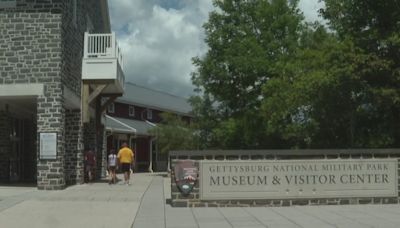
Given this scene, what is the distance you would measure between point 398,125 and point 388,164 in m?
4.74

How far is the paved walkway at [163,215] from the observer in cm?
1293

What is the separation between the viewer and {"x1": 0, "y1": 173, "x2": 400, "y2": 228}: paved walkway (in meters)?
12.9

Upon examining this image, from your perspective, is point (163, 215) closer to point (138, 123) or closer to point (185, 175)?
point (185, 175)

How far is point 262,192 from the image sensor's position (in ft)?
54.2

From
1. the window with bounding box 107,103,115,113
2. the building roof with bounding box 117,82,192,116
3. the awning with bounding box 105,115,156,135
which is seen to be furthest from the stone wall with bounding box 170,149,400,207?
the building roof with bounding box 117,82,192,116

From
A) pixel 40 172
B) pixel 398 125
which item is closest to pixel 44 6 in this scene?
pixel 40 172

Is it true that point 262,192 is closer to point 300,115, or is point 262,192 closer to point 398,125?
point 398,125

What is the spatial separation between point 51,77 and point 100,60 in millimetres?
4392

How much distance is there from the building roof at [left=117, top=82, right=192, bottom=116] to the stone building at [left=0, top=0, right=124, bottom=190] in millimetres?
23271

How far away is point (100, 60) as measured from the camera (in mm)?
26906

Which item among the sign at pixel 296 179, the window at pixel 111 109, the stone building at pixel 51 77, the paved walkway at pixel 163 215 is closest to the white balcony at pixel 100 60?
the stone building at pixel 51 77

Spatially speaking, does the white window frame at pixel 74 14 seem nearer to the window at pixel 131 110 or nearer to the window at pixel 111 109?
the window at pixel 111 109

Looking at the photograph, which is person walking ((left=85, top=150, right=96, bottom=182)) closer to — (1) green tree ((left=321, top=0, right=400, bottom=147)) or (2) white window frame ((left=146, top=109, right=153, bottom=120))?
(1) green tree ((left=321, top=0, right=400, bottom=147))

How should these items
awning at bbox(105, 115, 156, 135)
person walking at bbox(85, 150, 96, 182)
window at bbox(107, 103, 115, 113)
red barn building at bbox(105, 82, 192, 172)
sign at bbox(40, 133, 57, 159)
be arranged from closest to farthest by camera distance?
sign at bbox(40, 133, 57, 159) < person walking at bbox(85, 150, 96, 182) < awning at bbox(105, 115, 156, 135) < red barn building at bbox(105, 82, 192, 172) < window at bbox(107, 103, 115, 113)
